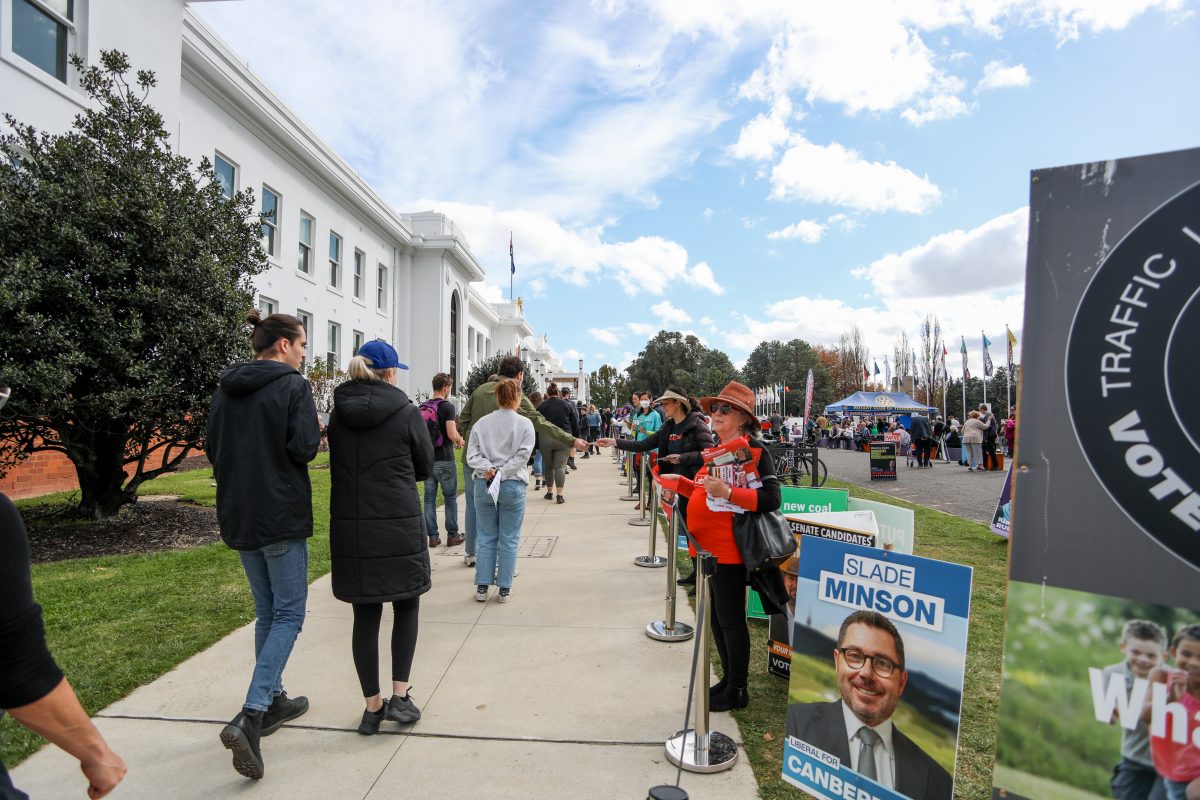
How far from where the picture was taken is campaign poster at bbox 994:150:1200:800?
1.63m

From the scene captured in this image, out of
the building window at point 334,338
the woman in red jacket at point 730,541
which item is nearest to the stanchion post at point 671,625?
the woman in red jacket at point 730,541

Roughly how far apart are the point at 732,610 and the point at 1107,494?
2.14 metres

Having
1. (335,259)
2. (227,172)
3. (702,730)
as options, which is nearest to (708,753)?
(702,730)

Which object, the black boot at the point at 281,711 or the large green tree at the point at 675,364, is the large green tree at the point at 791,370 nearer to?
the large green tree at the point at 675,364

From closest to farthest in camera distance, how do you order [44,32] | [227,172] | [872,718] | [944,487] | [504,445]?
1. [872,718]
2. [504,445]
3. [44,32]
4. [944,487]
5. [227,172]

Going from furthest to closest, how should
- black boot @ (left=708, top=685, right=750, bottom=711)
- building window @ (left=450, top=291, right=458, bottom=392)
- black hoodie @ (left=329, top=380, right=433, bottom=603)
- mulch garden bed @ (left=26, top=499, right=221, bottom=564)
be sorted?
building window @ (left=450, top=291, right=458, bottom=392) < mulch garden bed @ (left=26, top=499, right=221, bottom=564) < black boot @ (left=708, top=685, right=750, bottom=711) < black hoodie @ (left=329, top=380, right=433, bottom=603)

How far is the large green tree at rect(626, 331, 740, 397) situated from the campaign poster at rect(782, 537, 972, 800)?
7367 centimetres

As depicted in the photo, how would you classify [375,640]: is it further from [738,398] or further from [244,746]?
[738,398]

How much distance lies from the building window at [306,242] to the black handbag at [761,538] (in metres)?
21.6

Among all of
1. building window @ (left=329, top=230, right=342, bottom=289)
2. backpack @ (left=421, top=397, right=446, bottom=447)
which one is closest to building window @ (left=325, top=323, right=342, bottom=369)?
building window @ (left=329, top=230, right=342, bottom=289)

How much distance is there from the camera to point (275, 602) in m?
3.32

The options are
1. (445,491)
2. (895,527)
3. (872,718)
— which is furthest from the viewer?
(445,491)

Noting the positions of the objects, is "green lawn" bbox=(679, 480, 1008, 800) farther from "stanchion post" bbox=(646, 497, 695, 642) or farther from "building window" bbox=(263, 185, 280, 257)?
"building window" bbox=(263, 185, 280, 257)

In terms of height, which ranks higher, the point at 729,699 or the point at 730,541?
the point at 730,541
